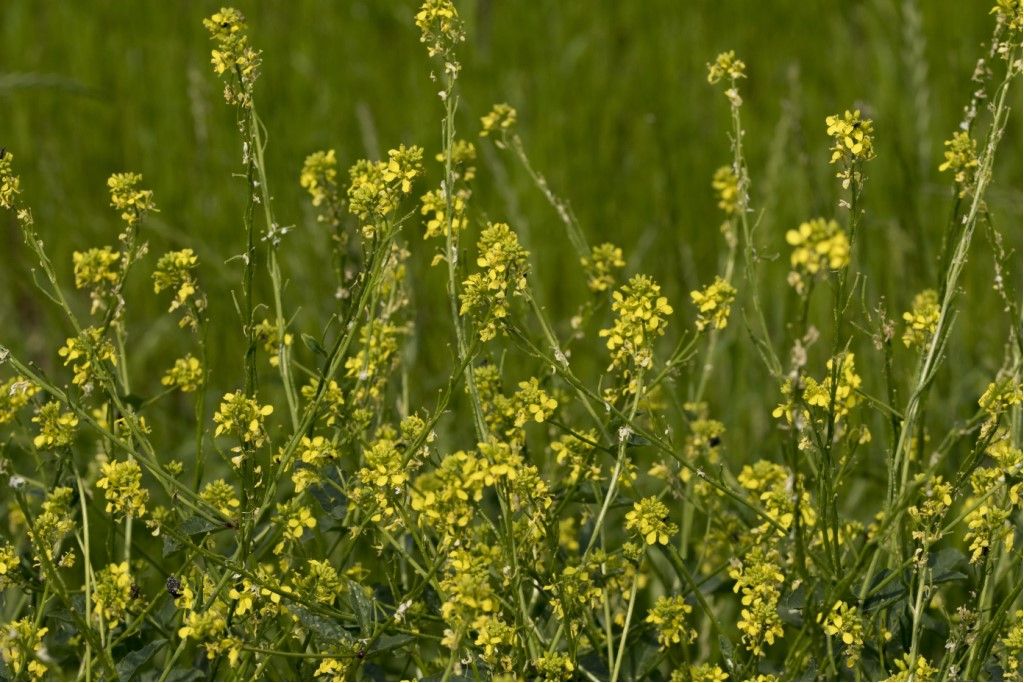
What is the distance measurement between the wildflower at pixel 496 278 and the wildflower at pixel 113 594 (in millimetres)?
804

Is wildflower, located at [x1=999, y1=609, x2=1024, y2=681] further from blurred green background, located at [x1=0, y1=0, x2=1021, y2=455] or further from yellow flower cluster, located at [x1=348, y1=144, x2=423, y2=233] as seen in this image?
blurred green background, located at [x1=0, y1=0, x2=1021, y2=455]

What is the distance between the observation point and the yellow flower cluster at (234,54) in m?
2.53

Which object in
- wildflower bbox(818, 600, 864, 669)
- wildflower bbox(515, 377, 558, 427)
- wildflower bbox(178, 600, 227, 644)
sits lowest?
wildflower bbox(818, 600, 864, 669)

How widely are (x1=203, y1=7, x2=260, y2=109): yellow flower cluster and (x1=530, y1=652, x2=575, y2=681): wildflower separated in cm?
113

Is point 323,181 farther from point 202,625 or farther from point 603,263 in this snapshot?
point 202,625

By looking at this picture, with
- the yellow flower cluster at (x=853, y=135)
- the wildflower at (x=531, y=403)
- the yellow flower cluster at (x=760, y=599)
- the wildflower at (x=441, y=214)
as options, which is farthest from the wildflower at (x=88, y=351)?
the yellow flower cluster at (x=853, y=135)

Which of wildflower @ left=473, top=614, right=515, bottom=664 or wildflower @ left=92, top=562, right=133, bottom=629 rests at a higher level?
wildflower @ left=92, top=562, right=133, bottom=629

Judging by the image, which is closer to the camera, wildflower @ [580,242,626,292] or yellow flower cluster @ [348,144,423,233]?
yellow flower cluster @ [348,144,423,233]

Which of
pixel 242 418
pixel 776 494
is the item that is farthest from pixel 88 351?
pixel 776 494

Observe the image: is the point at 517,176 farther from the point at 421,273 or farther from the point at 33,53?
the point at 33,53

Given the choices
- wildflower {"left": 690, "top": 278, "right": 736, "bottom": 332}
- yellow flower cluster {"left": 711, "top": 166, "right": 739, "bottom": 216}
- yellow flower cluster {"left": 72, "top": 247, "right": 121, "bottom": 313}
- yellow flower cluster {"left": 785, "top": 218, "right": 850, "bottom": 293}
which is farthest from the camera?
yellow flower cluster {"left": 711, "top": 166, "right": 739, "bottom": 216}

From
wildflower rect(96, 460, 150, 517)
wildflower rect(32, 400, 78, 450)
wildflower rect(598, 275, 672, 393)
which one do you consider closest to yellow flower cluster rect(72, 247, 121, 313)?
wildflower rect(32, 400, 78, 450)

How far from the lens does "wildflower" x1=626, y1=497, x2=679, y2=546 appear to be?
7.88 ft

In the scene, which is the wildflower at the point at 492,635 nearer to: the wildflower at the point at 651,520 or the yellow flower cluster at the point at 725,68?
the wildflower at the point at 651,520
